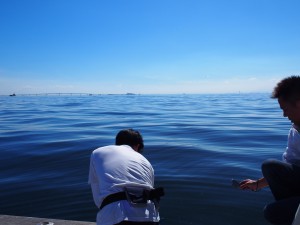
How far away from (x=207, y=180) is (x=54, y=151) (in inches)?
215

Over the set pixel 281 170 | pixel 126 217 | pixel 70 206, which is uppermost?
pixel 281 170

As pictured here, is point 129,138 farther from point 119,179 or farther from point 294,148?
point 294,148

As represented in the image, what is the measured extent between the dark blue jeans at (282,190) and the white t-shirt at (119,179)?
3.54ft

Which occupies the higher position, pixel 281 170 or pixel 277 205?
pixel 281 170

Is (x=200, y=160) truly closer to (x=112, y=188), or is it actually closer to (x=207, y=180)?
(x=207, y=180)

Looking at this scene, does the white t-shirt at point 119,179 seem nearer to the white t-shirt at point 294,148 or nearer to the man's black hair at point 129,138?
the man's black hair at point 129,138

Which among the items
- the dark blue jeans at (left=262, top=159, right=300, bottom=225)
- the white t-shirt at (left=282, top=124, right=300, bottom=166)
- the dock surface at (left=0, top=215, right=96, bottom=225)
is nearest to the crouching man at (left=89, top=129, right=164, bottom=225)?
the dark blue jeans at (left=262, top=159, right=300, bottom=225)

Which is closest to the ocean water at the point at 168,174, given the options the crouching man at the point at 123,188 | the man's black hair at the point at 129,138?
the man's black hair at the point at 129,138

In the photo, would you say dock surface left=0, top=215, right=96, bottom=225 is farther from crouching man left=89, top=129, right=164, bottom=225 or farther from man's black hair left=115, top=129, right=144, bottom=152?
man's black hair left=115, top=129, right=144, bottom=152

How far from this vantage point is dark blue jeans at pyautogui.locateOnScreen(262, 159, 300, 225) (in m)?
2.56

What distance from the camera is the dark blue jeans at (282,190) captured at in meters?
2.56

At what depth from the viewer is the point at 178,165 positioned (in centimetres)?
810

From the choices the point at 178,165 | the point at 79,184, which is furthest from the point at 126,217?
the point at 178,165

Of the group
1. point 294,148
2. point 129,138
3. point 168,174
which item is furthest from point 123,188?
point 168,174
